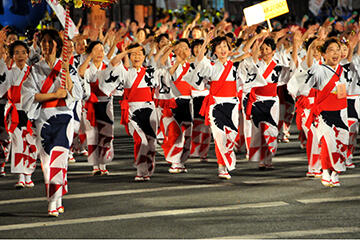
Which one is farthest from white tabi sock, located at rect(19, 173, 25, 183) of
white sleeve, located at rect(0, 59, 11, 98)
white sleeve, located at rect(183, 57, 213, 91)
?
white sleeve, located at rect(183, 57, 213, 91)

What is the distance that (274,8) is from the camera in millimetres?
13750

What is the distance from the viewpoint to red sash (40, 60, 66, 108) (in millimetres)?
7730

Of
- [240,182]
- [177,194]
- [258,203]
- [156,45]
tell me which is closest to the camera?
[258,203]

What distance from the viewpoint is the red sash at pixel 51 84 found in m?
7.73

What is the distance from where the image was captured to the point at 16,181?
10078 mm

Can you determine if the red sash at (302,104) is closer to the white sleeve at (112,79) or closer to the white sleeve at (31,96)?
the white sleeve at (112,79)

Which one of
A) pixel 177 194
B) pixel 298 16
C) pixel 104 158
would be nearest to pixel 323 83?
pixel 177 194

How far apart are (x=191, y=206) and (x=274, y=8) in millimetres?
6630

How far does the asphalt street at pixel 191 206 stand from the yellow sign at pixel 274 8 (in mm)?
3747

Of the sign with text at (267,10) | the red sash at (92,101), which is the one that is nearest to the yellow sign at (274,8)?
the sign with text at (267,10)

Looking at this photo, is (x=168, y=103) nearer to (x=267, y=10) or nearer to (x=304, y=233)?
(x=267, y=10)

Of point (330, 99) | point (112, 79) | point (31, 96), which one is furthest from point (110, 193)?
point (330, 99)

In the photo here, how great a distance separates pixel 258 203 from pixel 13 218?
2.60m

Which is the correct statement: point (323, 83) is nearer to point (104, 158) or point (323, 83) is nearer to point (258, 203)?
point (258, 203)
